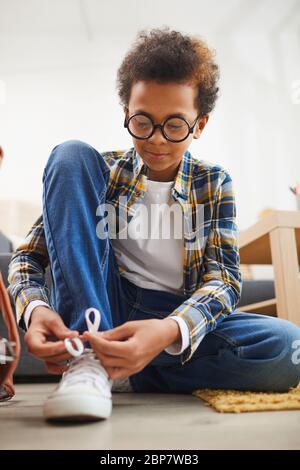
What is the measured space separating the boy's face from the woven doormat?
0.44 metres

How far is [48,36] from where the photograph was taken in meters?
3.29

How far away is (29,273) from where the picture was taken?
0.85m

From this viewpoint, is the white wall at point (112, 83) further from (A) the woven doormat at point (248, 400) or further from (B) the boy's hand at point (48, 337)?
(B) the boy's hand at point (48, 337)

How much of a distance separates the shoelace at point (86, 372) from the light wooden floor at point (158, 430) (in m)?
0.05

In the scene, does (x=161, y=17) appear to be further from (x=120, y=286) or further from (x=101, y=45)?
(x=120, y=286)

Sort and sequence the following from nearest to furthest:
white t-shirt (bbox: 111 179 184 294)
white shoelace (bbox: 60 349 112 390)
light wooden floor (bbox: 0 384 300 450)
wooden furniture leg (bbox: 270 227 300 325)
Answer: light wooden floor (bbox: 0 384 300 450)
white shoelace (bbox: 60 349 112 390)
white t-shirt (bbox: 111 179 184 294)
wooden furniture leg (bbox: 270 227 300 325)

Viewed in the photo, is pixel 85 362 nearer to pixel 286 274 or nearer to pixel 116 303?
pixel 116 303

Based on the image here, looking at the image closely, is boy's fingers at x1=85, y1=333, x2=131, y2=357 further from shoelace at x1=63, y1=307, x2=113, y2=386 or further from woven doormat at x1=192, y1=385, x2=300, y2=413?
woven doormat at x1=192, y1=385, x2=300, y2=413

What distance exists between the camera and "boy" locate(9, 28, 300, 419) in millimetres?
737

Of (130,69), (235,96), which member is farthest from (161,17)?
(130,69)

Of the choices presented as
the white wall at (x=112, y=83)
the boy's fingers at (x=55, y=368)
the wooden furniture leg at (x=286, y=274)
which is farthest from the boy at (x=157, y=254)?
the white wall at (x=112, y=83)

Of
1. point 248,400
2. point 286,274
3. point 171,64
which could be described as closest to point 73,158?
point 171,64

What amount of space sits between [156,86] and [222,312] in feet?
1.40

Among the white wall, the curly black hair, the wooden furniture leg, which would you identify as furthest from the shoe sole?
the white wall
